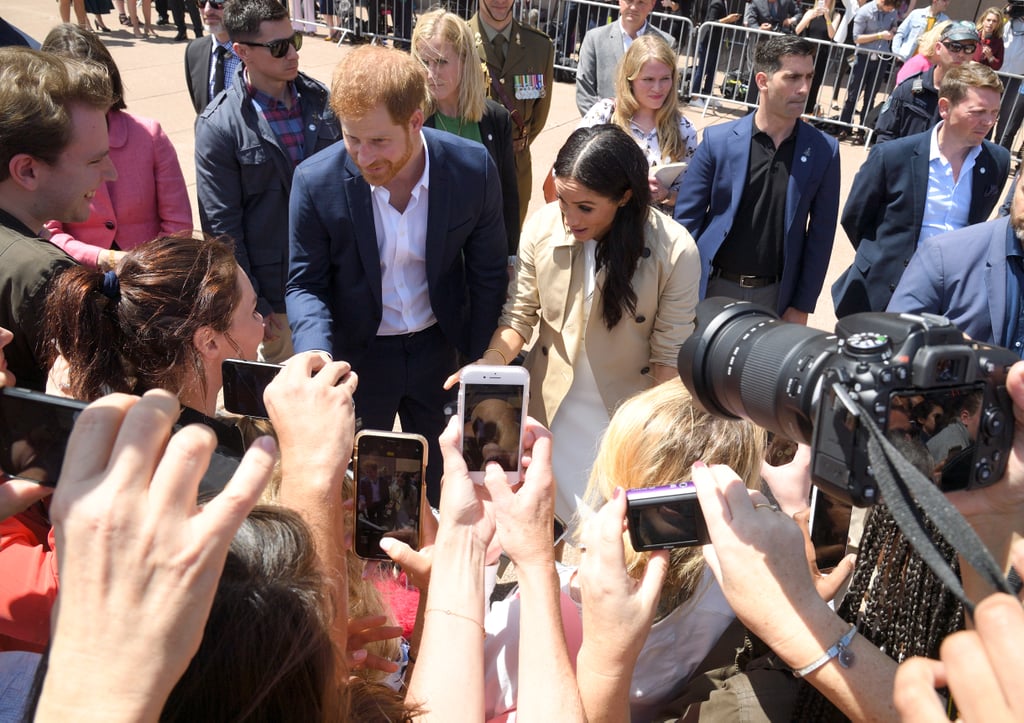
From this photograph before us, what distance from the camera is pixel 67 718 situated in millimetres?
838

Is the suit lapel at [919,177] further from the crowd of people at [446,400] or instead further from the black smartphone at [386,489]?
the black smartphone at [386,489]

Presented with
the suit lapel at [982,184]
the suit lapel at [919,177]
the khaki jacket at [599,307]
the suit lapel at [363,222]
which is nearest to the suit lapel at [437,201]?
the suit lapel at [363,222]

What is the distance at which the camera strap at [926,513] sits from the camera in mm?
1018

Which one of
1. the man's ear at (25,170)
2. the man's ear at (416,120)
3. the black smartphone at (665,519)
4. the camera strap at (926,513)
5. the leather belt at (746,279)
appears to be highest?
the man's ear at (416,120)

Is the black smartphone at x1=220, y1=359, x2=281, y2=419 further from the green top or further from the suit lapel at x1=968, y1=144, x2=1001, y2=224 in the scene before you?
the suit lapel at x1=968, y1=144, x2=1001, y2=224

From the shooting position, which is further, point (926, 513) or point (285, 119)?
point (285, 119)

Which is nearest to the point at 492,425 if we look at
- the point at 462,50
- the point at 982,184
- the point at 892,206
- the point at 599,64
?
the point at 462,50

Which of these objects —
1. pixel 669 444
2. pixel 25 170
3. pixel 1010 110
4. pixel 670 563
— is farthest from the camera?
pixel 1010 110

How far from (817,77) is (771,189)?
6.46m

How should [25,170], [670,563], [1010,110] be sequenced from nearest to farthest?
1. [670,563]
2. [25,170]
3. [1010,110]

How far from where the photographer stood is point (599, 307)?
282 cm

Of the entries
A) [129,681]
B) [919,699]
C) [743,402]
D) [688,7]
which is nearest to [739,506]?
[743,402]

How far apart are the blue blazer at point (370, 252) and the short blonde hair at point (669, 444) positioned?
120 centimetres

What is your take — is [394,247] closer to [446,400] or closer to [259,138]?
[446,400]
